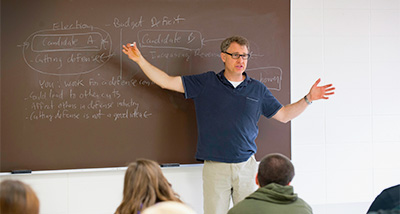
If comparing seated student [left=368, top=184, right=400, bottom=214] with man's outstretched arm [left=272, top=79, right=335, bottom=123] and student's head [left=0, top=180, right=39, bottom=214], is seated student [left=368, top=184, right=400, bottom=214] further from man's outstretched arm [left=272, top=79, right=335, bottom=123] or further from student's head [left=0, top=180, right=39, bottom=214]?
student's head [left=0, top=180, right=39, bottom=214]

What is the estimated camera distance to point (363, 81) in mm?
4277

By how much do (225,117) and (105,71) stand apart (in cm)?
107

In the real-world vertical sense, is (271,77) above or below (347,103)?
above

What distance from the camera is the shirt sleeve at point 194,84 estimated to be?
144 inches

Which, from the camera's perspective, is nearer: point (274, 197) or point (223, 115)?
point (274, 197)

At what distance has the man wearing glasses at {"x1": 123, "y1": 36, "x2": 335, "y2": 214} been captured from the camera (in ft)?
11.8

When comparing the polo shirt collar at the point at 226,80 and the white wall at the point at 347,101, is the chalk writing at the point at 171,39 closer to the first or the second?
the polo shirt collar at the point at 226,80

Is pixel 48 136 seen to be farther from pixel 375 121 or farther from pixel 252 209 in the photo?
pixel 375 121

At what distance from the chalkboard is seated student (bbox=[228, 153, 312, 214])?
1.45 m

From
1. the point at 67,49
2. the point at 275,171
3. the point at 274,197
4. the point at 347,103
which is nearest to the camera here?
the point at 274,197

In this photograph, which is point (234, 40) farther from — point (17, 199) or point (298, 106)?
point (17, 199)

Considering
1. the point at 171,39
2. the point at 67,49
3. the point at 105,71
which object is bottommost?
the point at 105,71

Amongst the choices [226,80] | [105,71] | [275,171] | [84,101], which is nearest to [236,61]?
[226,80]

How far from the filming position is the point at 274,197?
2291 millimetres
